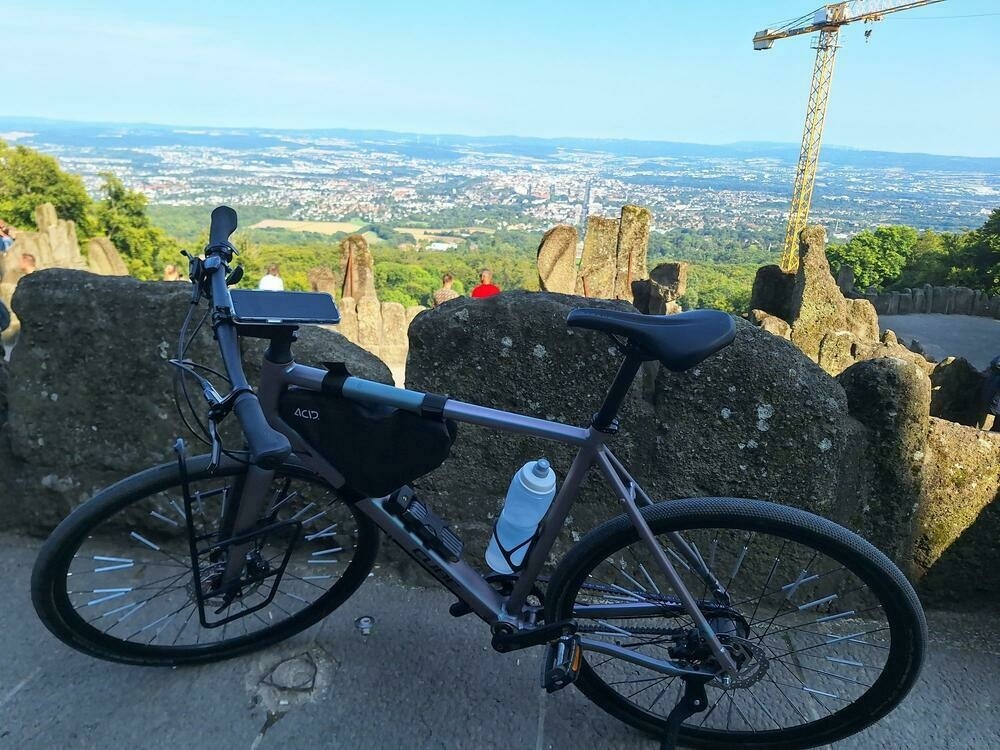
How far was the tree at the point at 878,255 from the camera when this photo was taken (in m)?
46.8

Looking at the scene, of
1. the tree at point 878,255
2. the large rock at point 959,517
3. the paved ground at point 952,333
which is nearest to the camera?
the large rock at point 959,517

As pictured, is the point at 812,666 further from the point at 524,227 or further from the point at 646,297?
the point at 524,227

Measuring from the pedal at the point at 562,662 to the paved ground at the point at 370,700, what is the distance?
308 millimetres

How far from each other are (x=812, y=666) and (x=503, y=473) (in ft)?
4.42

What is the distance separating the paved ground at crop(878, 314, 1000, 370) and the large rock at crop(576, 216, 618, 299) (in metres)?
11.4

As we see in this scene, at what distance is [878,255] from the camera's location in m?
47.3

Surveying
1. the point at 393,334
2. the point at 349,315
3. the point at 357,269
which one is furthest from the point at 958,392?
the point at 357,269

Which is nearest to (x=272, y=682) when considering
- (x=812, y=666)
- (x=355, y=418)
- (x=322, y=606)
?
(x=322, y=606)

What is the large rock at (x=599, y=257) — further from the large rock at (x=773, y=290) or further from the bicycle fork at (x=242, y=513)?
the bicycle fork at (x=242, y=513)

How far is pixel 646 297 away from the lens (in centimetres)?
1585

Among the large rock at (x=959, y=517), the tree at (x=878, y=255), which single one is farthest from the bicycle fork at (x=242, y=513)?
the tree at (x=878, y=255)

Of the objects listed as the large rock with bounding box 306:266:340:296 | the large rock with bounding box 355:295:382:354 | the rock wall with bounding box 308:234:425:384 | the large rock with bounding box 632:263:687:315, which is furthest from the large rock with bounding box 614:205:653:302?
the large rock with bounding box 306:266:340:296

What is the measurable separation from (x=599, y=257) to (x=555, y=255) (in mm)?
2812

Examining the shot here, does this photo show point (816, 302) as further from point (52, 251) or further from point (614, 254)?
point (52, 251)
